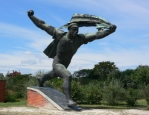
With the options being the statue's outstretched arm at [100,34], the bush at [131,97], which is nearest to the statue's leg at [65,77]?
the statue's outstretched arm at [100,34]

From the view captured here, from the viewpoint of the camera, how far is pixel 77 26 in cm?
968

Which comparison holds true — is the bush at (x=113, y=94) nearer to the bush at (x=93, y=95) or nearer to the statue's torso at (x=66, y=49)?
the bush at (x=93, y=95)

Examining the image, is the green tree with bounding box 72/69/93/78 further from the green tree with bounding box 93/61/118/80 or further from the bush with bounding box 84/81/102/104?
the bush with bounding box 84/81/102/104

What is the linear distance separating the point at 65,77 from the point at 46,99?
113 cm

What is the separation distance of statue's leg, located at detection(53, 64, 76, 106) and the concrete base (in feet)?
1.01

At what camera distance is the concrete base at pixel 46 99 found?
9.47 metres

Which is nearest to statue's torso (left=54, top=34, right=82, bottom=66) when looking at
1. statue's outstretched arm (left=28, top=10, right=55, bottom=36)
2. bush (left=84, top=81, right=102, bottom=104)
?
statue's outstretched arm (left=28, top=10, right=55, bottom=36)

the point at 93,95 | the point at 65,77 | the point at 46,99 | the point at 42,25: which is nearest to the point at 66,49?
the point at 65,77

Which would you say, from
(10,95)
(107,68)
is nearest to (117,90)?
(10,95)

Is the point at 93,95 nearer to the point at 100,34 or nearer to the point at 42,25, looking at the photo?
the point at 100,34

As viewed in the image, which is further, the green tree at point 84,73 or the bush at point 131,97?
the green tree at point 84,73

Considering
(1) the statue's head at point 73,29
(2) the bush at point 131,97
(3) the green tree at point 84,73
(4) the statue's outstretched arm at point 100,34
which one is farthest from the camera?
(3) the green tree at point 84,73

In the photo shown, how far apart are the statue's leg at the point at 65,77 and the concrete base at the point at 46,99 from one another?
0.31 meters

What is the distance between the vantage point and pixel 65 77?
31.1 feet
